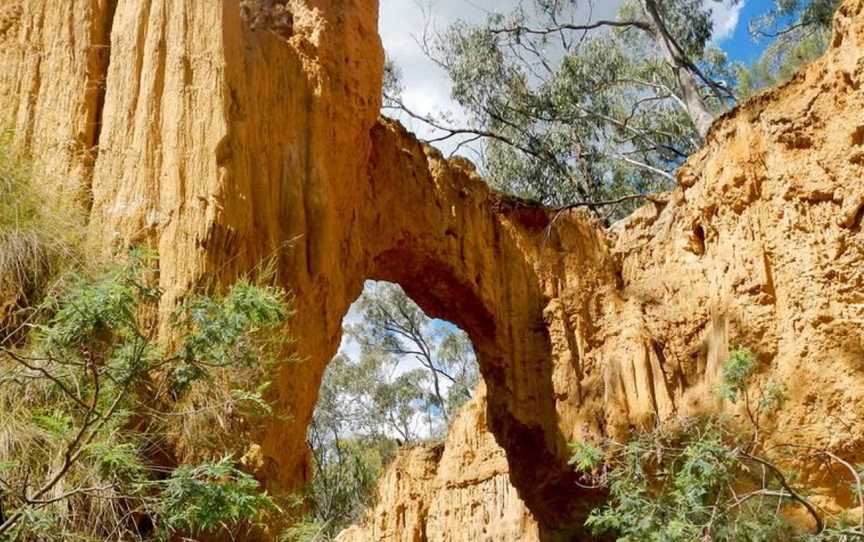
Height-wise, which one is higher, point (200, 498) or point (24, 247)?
point (24, 247)

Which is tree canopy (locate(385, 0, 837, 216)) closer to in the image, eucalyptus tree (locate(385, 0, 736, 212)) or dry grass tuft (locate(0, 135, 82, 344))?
eucalyptus tree (locate(385, 0, 736, 212))

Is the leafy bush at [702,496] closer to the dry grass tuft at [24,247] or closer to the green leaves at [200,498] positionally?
the green leaves at [200,498]

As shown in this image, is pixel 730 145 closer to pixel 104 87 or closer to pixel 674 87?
pixel 104 87

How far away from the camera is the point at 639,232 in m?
13.8

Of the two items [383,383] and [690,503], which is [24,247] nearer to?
[690,503]

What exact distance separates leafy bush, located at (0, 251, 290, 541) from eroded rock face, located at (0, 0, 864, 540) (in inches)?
33.7

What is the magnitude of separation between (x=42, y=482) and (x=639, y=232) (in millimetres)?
9949

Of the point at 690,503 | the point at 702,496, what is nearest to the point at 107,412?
the point at 690,503

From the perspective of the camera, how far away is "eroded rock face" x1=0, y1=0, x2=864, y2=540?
837 centimetres

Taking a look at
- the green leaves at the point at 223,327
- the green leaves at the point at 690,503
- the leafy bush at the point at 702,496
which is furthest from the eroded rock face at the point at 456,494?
the green leaves at the point at 223,327

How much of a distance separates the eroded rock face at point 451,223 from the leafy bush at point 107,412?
2.81 feet

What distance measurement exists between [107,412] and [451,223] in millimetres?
8540

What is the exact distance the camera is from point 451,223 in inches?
523

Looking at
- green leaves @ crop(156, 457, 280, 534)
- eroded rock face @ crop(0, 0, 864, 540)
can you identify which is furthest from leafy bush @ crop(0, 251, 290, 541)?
eroded rock face @ crop(0, 0, 864, 540)
